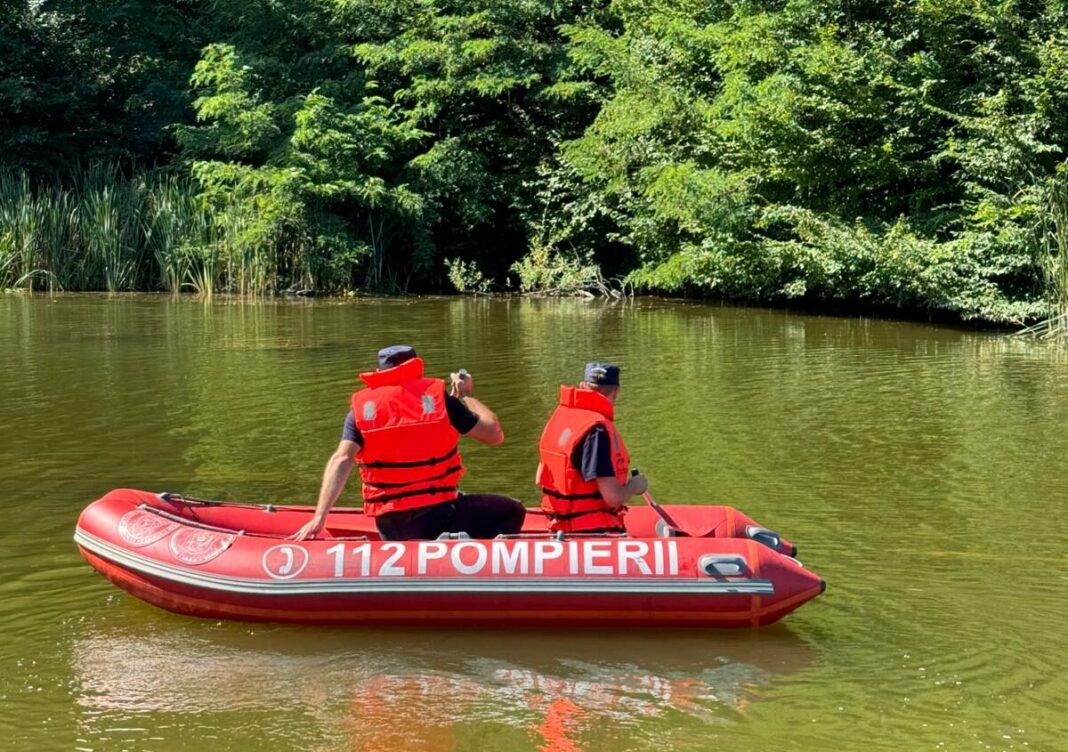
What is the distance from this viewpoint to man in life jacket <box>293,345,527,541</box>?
21.9ft

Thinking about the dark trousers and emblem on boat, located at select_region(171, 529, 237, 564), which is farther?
the dark trousers

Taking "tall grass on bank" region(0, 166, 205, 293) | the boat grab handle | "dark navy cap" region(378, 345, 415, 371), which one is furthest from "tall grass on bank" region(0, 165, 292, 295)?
the boat grab handle

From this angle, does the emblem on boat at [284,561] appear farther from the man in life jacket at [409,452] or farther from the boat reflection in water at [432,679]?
the boat reflection in water at [432,679]

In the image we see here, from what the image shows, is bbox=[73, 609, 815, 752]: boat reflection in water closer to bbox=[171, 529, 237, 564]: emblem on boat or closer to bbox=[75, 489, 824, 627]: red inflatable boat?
bbox=[75, 489, 824, 627]: red inflatable boat

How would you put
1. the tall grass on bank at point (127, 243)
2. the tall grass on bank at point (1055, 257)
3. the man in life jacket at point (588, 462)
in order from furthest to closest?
1. the tall grass on bank at point (127, 243)
2. the tall grass on bank at point (1055, 257)
3. the man in life jacket at point (588, 462)

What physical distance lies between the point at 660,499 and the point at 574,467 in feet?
7.69

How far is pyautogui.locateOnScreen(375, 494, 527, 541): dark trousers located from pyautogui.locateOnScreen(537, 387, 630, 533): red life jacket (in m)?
0.22

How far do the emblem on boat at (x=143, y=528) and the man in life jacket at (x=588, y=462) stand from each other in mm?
1954

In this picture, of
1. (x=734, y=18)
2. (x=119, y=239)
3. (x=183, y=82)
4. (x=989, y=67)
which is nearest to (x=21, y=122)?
(x=183, y=82)

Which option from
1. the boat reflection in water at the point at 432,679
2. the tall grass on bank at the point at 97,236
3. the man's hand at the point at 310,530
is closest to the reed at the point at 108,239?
the tall grass on bank at the point at 97,236

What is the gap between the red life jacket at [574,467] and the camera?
21.9 ft

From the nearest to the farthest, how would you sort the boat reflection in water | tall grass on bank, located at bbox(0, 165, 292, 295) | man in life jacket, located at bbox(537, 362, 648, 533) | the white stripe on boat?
the boat reflection in water < the white stripe on boat < man in life jacket, located at bbox(537, 362, 648, 533) < tall grass on bank, located at bbox(0, 165, 292, 295)

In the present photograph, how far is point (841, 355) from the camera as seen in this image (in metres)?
16.6

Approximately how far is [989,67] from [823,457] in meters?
12.7
